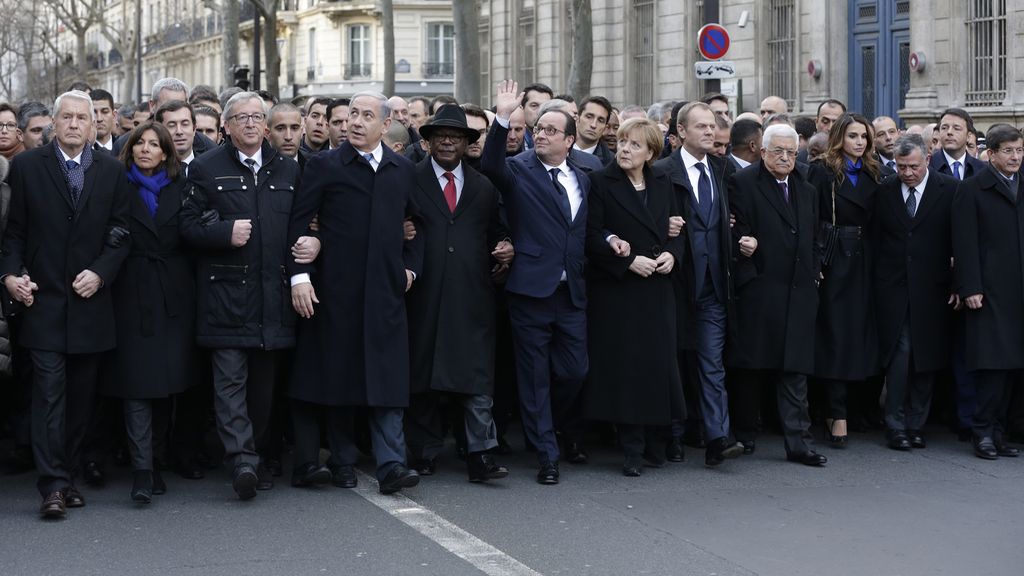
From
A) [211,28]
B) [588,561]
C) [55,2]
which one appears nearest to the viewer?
[588,561]

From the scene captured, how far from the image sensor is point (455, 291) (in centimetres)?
985

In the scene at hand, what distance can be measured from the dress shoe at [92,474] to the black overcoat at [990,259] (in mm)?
5633

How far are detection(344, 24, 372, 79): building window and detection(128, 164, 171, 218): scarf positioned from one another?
201 feet

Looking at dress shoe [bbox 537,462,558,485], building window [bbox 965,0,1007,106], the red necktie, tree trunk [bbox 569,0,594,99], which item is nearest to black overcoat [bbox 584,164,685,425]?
dress shoe [bbox 537,462,558,485]

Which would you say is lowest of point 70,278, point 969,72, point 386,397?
point 386,397

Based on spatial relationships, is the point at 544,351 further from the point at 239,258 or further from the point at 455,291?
the point at 239,258

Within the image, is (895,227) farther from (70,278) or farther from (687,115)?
(70,278)

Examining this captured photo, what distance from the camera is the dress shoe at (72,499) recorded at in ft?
29.8

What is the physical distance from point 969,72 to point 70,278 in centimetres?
1727

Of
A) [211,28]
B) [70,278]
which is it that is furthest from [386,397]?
[211,28]

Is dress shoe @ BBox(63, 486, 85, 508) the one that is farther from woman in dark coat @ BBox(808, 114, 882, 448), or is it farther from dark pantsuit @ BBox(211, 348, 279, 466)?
woman in dark coat @ BBox(808, 114, 882, 448)

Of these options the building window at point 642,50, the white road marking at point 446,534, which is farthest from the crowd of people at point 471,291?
the building window at point 642,50

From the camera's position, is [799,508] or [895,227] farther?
[895,227]

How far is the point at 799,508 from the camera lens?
9188 millimetres
